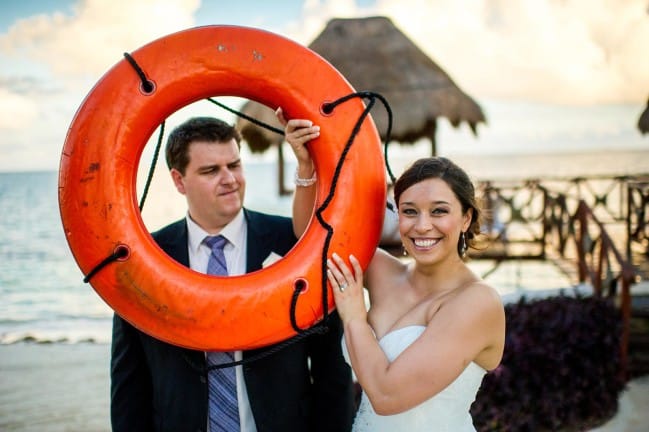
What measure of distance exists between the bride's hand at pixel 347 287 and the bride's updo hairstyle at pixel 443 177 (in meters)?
0.23

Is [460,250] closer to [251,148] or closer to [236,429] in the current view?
[236,429]

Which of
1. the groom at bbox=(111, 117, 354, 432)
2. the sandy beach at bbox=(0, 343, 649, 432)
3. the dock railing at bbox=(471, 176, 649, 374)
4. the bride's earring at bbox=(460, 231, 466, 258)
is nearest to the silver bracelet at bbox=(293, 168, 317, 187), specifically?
the groom at bbox=(111, 117, 354, 432)

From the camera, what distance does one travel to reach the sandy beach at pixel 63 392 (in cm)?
353

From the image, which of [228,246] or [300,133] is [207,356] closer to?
[228,246]

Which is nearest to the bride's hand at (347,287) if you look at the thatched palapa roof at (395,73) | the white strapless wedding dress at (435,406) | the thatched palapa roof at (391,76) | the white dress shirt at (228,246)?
the white strapless wedding dress at (435,406)

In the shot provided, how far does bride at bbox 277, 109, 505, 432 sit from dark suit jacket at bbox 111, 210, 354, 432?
0.46ft

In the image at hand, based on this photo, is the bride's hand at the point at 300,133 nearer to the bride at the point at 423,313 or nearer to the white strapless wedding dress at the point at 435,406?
the bride at the point at 423,313

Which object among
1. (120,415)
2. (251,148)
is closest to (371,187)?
(120,415)

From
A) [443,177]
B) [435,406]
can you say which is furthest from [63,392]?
[443,177]

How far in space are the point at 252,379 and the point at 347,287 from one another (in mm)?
397

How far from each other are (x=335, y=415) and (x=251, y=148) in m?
5.53

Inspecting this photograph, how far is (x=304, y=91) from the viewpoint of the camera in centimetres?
158

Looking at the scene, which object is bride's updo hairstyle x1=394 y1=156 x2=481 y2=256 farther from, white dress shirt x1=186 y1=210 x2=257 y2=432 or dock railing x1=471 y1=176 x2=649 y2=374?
dock railing x1=471 y1=176 x2=649 y2=374

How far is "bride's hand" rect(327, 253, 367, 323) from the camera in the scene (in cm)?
152
